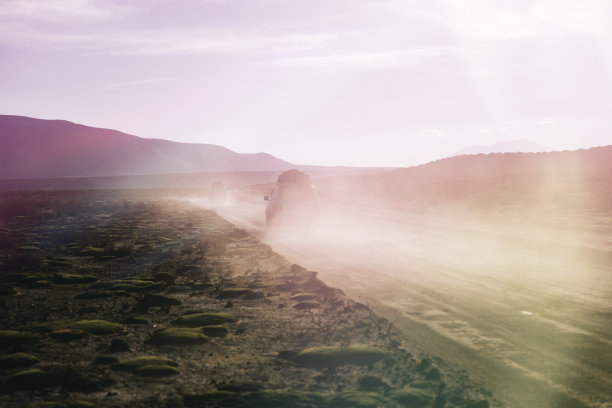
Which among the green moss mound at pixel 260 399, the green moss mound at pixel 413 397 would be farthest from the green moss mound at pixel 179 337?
the green moss mound at pixel 413 397

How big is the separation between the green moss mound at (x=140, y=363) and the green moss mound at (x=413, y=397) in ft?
8.48

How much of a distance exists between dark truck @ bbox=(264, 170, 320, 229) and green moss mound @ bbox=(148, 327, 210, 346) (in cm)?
1257

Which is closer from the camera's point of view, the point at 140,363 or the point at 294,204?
the point at 140,363

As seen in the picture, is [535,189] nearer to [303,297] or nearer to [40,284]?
Result: [303,297]

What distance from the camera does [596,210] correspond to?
26.4m

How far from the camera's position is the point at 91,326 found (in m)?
7.77

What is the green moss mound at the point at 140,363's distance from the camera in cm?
607

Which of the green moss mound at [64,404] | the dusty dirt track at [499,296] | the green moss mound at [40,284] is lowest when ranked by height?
the green moss mound at [40,284]

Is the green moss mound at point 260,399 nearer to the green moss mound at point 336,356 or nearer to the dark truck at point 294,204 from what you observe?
the green moss mound at point 336,356

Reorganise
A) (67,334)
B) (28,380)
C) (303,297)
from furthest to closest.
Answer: (303,297) → (67,334) → (28,380)

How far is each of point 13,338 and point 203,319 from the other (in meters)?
2.54

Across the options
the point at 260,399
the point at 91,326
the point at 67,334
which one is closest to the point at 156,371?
the point at 260,399

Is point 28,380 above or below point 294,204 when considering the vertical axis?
below

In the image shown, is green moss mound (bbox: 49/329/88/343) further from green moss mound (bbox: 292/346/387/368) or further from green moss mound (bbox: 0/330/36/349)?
green moss mound (bbox: 292/346/387/368)
